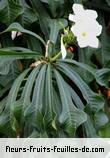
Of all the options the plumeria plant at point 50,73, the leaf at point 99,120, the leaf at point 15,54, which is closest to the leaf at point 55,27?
the plumeria plant at point 50,73

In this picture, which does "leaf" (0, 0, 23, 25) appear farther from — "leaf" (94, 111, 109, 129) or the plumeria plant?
"leaf" (94, 111, 109, 129)

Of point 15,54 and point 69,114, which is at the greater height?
point 15,54

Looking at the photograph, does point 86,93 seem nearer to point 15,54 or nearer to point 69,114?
point 69,114

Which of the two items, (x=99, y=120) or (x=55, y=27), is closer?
(x=99, y=120)

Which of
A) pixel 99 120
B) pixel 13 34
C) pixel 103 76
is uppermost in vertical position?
pixel 13 34

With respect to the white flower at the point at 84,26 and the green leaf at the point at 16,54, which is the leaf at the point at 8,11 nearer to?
the green leaf at the point at 16,54

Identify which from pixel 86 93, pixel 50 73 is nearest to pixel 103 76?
pixel 86 93

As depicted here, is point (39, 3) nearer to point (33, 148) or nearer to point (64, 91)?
point (64, 91)

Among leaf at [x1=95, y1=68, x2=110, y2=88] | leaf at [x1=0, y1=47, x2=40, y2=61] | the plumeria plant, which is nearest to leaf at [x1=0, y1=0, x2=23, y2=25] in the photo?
the plumeria plant
